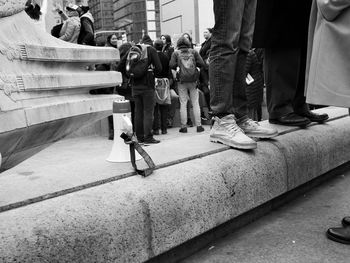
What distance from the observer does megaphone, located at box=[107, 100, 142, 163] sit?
2290mm

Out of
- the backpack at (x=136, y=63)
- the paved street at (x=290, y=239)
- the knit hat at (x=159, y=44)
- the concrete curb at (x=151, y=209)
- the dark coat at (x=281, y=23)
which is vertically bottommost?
the paved street at (x=290, y=239)

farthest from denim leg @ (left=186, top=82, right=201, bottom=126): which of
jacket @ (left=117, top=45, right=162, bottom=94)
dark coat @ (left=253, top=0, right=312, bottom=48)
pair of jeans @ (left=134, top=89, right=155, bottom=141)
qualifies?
dark coat @ (left=253, top=0, right=312, bottom=48)

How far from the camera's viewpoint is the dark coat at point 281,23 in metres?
3.51

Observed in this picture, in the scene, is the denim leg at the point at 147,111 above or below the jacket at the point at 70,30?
below

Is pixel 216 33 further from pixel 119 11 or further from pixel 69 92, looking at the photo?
pixel 119 11

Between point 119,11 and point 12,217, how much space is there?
89950mm

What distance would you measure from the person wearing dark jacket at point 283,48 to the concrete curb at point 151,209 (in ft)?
2.05

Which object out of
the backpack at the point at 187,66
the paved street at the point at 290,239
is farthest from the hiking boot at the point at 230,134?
the backpack at the point at 187,66

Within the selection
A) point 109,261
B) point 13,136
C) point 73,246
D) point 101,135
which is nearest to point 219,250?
point 109,261

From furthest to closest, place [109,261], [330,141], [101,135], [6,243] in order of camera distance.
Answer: [101,135]
[330,141]
[109,261]
[6,243]

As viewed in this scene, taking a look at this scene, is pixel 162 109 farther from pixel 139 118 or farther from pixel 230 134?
pixel 230 134

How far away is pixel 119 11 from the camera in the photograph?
87062mm

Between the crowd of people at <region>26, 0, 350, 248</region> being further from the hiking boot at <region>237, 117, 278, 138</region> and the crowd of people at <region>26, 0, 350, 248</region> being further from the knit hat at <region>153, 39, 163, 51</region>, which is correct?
the knit hat at <region>153, 39, 163, 51</region>

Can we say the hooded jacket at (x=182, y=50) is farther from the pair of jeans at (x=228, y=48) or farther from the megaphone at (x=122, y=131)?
the megaphone at (x=122, y=131)
